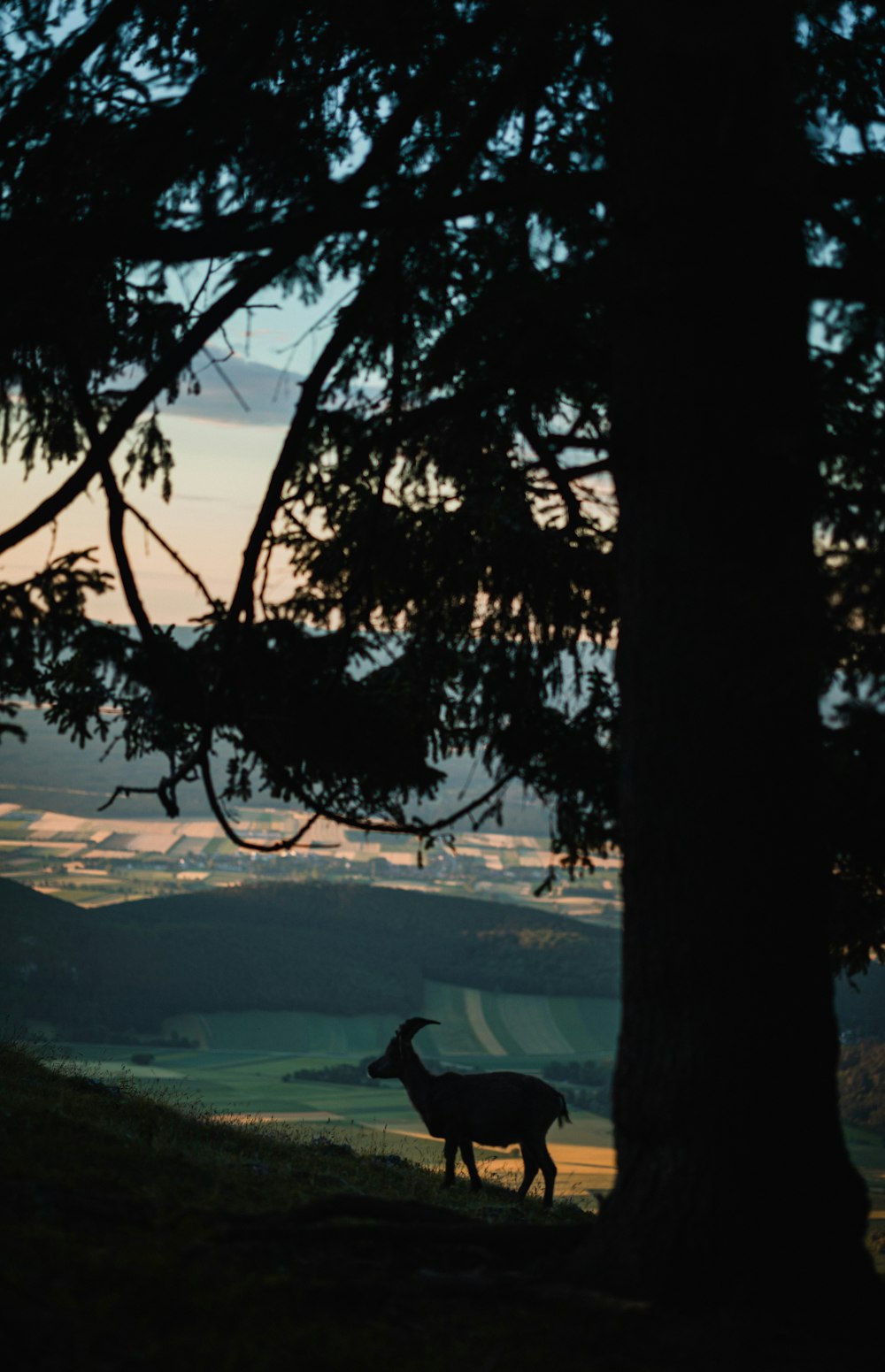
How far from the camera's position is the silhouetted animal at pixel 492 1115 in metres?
11.6

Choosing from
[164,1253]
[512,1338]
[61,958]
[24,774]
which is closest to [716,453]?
A: [512,1338]

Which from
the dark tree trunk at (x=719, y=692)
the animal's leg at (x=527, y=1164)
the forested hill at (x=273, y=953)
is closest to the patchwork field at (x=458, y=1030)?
the forested hill at (x=273, y=953)

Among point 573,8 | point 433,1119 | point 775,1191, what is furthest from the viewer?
point 433,1119

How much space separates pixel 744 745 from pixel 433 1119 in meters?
8.25

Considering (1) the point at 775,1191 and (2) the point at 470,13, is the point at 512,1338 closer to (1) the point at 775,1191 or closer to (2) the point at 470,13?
(1) the point at 775,1191

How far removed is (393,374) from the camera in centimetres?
709

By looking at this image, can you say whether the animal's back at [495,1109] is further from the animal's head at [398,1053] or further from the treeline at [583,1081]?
the treeline at [583,1081]

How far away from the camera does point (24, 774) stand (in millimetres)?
125062

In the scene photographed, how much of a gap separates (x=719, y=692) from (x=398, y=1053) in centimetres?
864

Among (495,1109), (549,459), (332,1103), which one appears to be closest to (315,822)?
(549,459)

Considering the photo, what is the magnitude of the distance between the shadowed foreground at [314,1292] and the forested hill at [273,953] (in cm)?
6691

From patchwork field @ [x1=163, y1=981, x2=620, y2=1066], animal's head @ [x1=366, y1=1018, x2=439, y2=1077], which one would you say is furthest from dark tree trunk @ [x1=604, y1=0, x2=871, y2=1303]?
patchwork field @ [x1=163, y1=981, x2=620, y2=1066]

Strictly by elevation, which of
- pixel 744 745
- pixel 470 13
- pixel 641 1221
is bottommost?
pixel 641 1221

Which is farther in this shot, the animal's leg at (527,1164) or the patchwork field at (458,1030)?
the patchwork field at (458,1030)
